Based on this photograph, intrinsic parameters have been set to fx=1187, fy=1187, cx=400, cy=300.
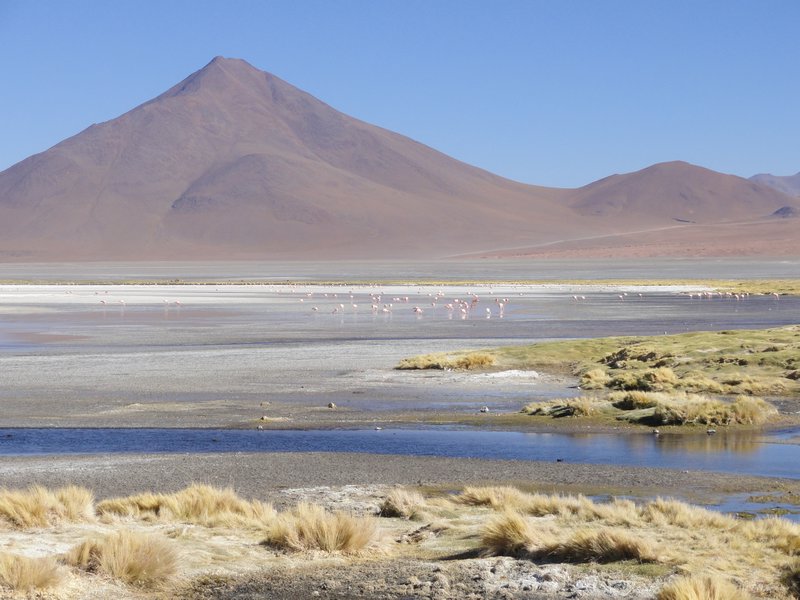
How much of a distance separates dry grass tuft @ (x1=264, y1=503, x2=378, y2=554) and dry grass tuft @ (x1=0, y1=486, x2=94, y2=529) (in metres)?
1.72

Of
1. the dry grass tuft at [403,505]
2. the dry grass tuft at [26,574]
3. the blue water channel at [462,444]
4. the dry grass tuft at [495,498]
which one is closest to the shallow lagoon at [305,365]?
the blue water channel at [462,444]

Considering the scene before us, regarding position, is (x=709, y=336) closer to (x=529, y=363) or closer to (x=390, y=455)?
(x=529, y=363)

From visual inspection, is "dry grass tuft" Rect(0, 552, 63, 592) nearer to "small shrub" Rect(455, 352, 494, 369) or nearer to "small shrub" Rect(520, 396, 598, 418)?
"small shrub" Rect(520, 396, 598, 418)

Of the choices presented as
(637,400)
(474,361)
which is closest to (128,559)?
(637,400)

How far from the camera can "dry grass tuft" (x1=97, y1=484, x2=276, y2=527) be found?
1020cm

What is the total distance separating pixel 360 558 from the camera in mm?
9266

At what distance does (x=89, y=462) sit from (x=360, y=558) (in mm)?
6135

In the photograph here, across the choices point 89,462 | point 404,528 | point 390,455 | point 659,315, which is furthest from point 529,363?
point 659,315

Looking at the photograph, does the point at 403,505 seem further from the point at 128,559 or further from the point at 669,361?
the point at 669,361

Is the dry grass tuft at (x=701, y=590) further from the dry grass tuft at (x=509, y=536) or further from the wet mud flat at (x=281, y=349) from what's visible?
the wet mud flat at (x=281, y=349)

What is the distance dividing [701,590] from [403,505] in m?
3.83

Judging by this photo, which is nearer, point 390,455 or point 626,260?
point 390,455

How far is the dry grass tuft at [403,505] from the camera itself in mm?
10844

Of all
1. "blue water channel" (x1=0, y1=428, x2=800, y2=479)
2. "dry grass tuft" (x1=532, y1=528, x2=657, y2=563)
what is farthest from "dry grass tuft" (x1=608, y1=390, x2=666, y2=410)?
"dry grass tuft" (x1=532, y1=528, x2=657, y2=563)
